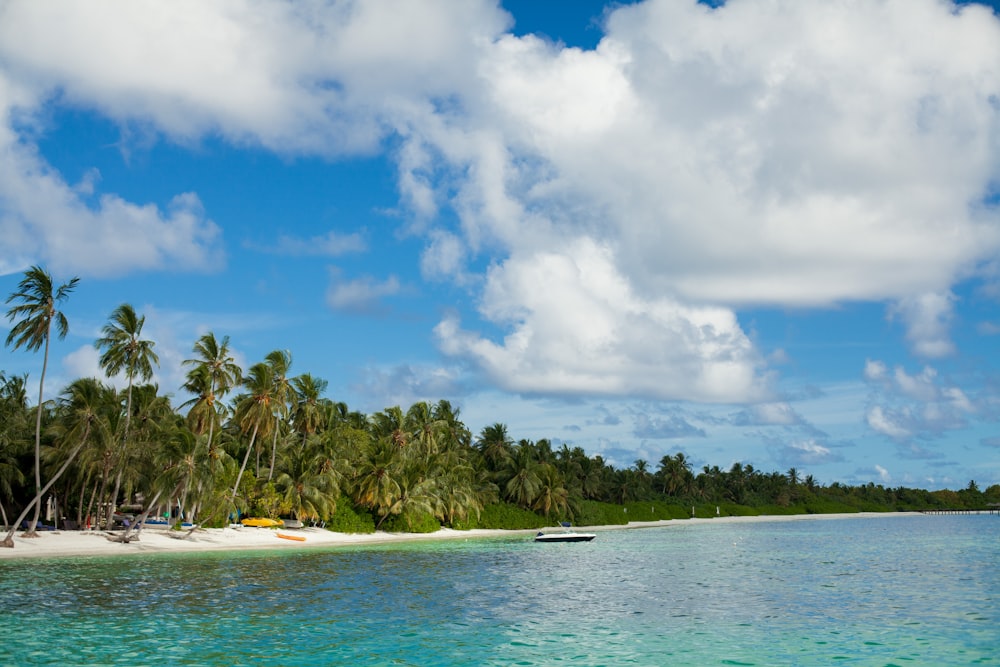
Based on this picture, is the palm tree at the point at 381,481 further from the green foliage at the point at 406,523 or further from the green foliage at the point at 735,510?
the green foliage at the point at 735,510

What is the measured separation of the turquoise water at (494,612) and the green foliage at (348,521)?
1047 inches

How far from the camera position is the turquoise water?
19.5 m

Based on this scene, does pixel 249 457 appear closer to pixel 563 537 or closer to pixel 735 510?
pixel 563 537

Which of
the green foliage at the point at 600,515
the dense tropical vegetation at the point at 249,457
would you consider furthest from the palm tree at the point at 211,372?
the green foliage at the point at 600,515

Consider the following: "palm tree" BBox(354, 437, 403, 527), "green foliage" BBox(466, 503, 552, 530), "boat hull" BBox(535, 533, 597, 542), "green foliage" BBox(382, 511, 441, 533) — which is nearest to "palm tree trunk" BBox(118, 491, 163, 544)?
"palm tree" BBox(354, 437, 403, 527)

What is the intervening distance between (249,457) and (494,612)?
5521 cm

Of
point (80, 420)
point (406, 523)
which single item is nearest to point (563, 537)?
point (406, 523)

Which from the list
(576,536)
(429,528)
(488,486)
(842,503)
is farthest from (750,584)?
(842,503)

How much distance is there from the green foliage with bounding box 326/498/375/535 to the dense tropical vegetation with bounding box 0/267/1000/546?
151 mm

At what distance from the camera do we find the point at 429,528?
81.9m

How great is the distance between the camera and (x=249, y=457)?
76.6 metres

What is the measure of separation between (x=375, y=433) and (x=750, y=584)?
217 ft

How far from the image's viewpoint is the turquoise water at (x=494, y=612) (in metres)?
19.5

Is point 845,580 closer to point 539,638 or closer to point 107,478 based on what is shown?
point 539,638
